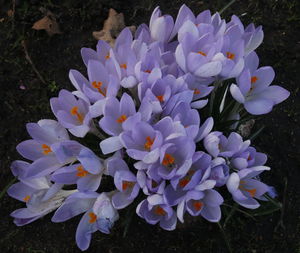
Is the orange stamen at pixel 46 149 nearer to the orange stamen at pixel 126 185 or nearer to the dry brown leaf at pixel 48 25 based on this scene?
the orange stamen at pixel 126 185

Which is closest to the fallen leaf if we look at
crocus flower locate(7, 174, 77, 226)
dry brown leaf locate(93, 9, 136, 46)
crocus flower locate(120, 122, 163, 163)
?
dry brown leaf locate(93, 9, 136, 46)

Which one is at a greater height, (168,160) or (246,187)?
(168,160)

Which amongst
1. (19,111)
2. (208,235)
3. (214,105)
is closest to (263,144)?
(208,235)

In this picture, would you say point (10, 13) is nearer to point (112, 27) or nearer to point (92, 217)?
point (112, 27)

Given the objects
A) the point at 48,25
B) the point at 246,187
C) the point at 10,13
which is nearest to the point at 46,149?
the point at 246,187

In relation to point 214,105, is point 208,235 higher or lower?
lower

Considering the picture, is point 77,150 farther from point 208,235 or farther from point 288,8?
point 288,8

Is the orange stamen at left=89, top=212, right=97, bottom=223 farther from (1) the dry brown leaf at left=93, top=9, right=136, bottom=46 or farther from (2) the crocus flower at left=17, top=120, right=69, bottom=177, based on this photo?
(1) the dry brown leaf at left=93, top=9, right=136, bottom=46
